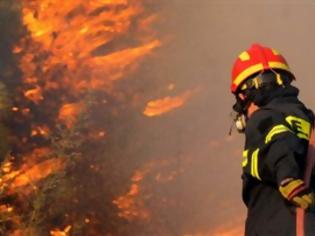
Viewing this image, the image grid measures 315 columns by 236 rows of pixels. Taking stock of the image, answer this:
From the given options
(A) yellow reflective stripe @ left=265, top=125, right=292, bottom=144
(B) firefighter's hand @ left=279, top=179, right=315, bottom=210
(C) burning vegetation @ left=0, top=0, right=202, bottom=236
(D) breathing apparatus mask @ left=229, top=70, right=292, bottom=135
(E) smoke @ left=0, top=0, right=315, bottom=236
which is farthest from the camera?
(E) smoke @ left=0, top=0, right=315, bottom=236

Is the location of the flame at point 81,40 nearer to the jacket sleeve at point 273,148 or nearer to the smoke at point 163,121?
the smoke at point 163,121

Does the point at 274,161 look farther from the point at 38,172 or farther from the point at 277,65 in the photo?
the point at 38,172

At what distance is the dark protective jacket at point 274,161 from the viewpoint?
206 centimetres

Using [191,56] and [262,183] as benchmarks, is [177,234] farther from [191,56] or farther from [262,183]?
[262,183]

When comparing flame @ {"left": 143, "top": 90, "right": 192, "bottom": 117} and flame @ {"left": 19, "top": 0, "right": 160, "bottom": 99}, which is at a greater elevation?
flame @ {"left": 19, "top": 0, "right": 160, "bottom": 99}

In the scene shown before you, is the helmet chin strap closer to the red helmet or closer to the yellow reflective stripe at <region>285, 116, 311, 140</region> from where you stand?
the red helmet

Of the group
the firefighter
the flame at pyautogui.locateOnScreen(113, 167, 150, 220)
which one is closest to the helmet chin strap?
the firefighter

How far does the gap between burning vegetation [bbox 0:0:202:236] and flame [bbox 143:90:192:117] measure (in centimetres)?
1

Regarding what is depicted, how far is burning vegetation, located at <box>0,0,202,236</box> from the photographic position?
20.6 feet

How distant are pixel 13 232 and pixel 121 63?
2556 mm

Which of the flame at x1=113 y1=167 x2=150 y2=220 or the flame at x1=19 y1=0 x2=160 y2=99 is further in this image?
the flame at x1=19 y1=0 x2=160 y2=99

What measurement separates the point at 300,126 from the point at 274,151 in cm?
18

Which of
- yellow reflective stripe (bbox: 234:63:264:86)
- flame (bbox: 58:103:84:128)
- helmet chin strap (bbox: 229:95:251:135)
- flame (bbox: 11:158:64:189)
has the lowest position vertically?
flame (bbox: 11:158:64:189)

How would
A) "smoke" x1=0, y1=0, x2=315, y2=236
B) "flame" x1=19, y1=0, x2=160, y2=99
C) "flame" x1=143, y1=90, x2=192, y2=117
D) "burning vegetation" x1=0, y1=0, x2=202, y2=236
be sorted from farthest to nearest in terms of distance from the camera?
"flame" x1=143, y1=90, x2=192, y2=117
"flame" x1=19, y1=0, x2=160, y2=99
"smoke" x1=0, y1=0, x2=315, y2=236
"burning vegetation" x1=0, y1=0, x2=202, y2=236
